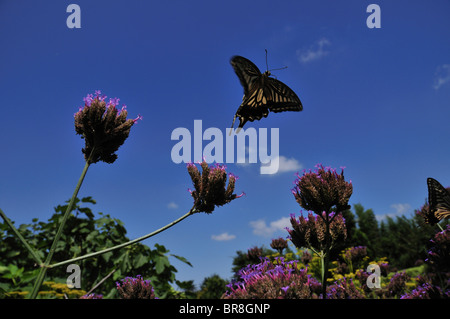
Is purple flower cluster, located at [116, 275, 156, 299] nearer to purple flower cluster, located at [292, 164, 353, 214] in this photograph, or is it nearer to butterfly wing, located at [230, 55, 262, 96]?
purple flower cluster, located at [292, 164, 353, 214]

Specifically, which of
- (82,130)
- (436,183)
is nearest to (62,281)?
(82,130)

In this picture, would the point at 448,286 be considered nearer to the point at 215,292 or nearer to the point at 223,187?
the point at 223,187

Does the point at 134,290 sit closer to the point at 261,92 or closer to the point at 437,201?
the point at 261,92

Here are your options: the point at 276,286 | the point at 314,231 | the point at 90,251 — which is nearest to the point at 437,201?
the point at 314,231

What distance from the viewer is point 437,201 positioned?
4.17 meters

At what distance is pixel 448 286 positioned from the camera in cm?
579

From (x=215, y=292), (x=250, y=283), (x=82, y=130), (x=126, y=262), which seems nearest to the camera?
(x=250, y=283)

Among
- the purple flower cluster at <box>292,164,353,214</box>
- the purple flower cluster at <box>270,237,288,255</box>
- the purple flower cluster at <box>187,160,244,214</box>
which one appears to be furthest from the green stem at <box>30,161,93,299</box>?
the purple flower cluster at <box>270,237,288,255</box>

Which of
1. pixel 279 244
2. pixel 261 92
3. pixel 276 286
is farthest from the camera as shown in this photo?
pixel 279 244

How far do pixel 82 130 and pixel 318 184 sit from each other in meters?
2.29

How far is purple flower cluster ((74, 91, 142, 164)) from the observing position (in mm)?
2395

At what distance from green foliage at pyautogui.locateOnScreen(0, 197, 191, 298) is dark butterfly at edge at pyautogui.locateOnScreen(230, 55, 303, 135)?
12.2 ft

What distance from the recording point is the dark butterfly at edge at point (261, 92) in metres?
4.07

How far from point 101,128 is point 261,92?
2.75 meters
